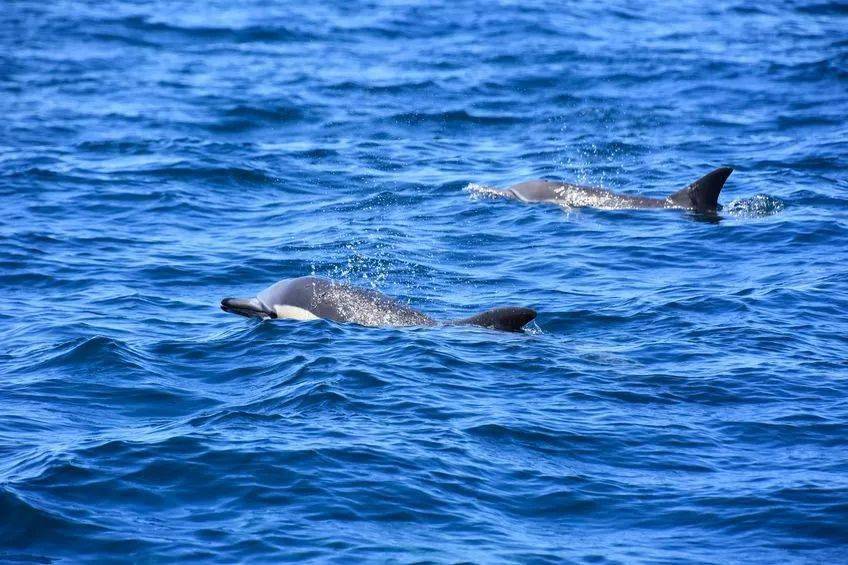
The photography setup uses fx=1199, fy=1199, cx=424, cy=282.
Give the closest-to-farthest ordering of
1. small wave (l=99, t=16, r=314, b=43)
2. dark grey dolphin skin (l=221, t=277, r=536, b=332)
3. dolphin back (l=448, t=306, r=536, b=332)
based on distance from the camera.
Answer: dolphin back (l=448, t=306, r=536, b=332), dark grey dolphin skin (l=221, t=277, r=536, b=332), small wave (l=99, t=16, r=314, b=43)

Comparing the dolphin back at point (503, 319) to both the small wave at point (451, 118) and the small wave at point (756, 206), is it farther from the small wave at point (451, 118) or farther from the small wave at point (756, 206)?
Answer: the small wave at point (451, 118)

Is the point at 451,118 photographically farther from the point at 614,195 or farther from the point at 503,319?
the point at 503,319

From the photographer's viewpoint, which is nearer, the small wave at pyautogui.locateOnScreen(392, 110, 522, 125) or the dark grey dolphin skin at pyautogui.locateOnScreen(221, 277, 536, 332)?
the dark grey dolphin skin at pyautogui.locateOnScreen(221, 277, 536, 332)

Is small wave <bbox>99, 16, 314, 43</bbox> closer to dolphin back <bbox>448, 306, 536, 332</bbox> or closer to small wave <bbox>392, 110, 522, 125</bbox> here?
small wave <bbox>392, 110, 522, 125</bbox>

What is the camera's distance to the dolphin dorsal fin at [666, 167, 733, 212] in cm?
2088

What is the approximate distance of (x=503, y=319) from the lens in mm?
14414

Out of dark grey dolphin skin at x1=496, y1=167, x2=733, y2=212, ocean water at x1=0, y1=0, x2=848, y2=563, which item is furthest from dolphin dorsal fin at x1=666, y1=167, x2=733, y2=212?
ocean water at x1=0, y1=0, x2=848, y2=563

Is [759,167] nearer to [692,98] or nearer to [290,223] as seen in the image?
[692,98]

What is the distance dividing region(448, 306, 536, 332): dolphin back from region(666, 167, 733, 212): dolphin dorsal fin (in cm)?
747

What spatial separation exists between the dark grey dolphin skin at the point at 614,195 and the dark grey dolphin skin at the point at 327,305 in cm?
753

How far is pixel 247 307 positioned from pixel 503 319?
3.40 metres

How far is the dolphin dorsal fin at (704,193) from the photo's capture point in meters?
20.9

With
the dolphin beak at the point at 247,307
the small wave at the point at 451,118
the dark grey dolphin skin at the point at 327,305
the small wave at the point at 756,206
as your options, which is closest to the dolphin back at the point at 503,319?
the dark grey dolphin skin at the point at 327,305

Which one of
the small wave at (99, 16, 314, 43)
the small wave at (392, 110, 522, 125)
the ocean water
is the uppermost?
the small wave at (99, 16, 314, 43)
